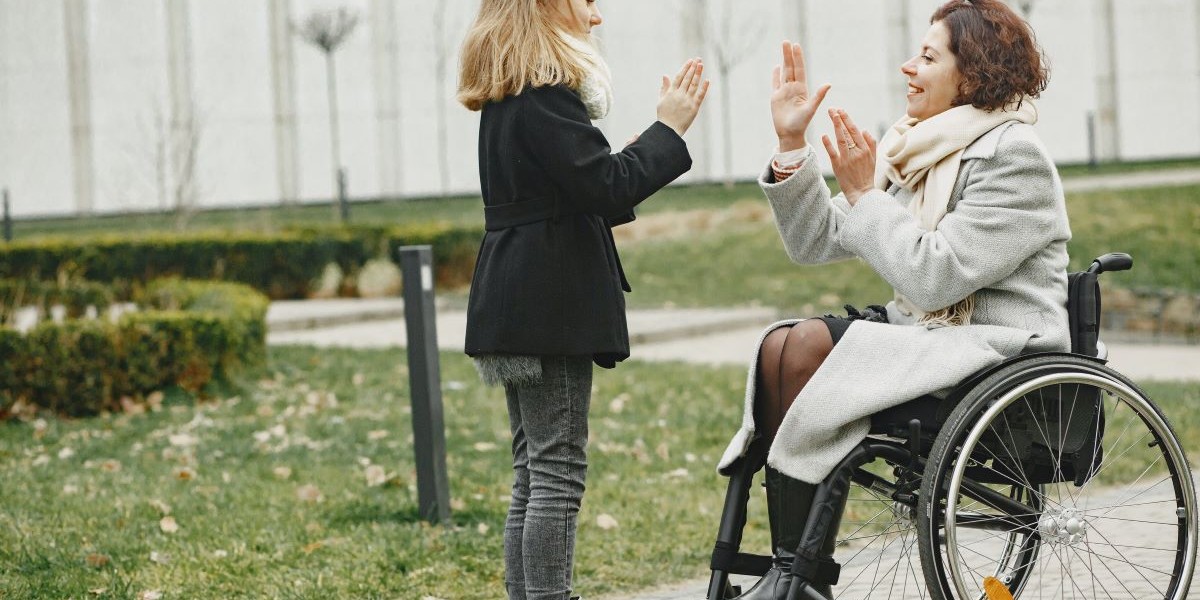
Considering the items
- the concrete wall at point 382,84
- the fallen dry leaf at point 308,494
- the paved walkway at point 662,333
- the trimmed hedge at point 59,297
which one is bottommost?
the paved walkway at point 662,333

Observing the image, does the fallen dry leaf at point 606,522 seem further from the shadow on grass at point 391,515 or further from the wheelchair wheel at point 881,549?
the wheelchair wheel at point 881,549

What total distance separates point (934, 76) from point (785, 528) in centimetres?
105

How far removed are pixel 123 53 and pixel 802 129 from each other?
62.0ft

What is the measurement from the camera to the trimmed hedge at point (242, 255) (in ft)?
46.0

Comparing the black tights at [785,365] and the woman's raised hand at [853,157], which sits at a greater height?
the woman's raised hand at [853,157]

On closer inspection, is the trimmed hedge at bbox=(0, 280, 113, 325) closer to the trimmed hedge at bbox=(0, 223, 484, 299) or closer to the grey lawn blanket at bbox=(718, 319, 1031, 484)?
the trimmed hedge at bbox=(0, 223, 484, 299)

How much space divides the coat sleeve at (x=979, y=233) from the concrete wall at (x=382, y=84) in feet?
57.0

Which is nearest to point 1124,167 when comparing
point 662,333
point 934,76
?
point 662,333

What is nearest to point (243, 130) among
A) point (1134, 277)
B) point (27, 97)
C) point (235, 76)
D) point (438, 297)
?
point (235, 76)

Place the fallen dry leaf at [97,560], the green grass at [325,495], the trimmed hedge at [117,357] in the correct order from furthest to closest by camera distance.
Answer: the trimmed hedge at [117,357], the fallen dry leaf at [97,560], the green grass at [325,495]

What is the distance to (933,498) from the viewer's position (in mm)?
2914

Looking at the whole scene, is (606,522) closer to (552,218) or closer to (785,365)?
(785,365)

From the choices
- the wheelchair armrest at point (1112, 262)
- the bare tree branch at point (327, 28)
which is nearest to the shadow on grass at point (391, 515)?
the wheelchair armrest at point (1112, 262)

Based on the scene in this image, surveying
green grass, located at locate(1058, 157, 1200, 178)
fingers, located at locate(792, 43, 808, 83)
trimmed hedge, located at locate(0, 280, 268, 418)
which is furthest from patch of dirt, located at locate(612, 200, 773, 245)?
fingers, located at locate(792, 43, 808, 83)
